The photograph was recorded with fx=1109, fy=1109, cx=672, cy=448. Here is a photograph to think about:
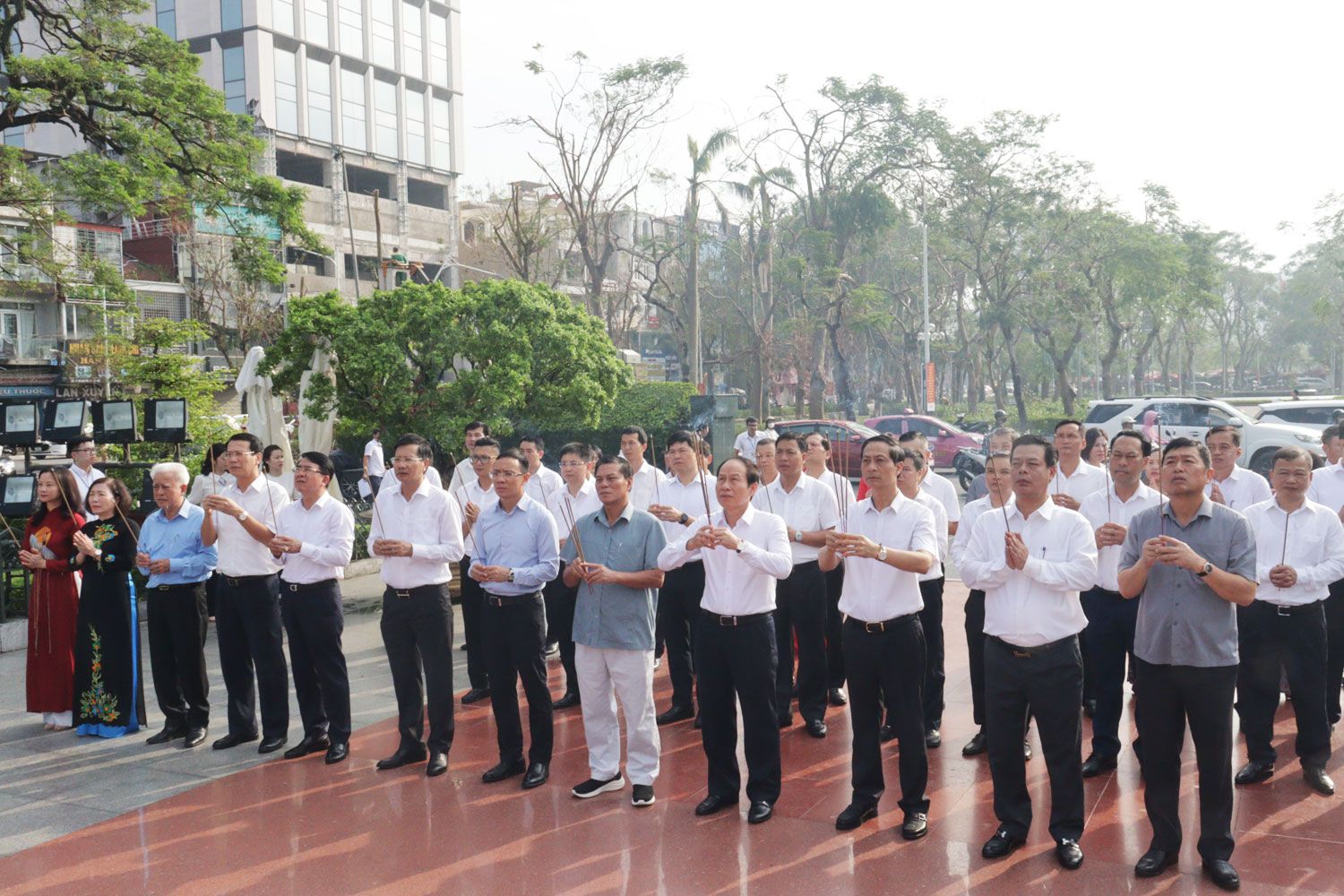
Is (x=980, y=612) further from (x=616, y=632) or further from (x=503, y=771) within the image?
(x=503, y=771)

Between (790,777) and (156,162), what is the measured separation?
31.3 ft

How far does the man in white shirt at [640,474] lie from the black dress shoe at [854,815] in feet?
10.3

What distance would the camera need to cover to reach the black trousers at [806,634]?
20.9 ft

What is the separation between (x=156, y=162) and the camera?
11.5m

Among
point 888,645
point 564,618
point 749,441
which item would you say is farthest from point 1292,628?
point 749,441

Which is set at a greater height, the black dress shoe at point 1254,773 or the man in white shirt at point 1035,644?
the man in white shirt at point 1035,644

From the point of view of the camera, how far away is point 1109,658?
561 centimetres

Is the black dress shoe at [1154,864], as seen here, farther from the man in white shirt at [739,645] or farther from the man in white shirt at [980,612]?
the man in white shirt at [739,645]

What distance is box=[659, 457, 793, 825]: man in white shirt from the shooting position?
4.99 meters

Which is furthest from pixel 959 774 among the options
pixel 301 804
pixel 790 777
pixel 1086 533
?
pixel 301 804

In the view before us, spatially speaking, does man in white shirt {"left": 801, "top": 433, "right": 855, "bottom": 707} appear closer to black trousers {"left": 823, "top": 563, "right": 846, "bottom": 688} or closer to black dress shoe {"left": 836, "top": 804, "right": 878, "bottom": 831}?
black trousers {"left": 823, "top": 563, "right": 846, "bottom": 688}

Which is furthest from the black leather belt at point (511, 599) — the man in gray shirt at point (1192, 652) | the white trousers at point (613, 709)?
the man in gray shirt at point (1192, 652)

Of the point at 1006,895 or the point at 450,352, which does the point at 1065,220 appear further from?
the point at 1006,895

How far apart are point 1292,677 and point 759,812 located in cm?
264
